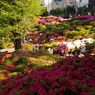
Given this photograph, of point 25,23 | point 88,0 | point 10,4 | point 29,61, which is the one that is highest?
point 88,0

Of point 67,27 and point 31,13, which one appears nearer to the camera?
point 31,13

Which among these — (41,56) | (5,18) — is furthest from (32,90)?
(5,18)

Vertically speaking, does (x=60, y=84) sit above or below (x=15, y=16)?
below

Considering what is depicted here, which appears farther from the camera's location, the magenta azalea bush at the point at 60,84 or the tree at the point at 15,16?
the tree at the point at 15,16

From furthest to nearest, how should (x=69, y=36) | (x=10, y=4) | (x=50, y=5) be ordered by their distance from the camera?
(x=50, y=5)
(x=69, y=36)
(x=10, y=4)

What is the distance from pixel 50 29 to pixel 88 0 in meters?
24.7

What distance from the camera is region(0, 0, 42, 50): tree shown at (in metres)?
12.9

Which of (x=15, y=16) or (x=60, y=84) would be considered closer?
(x=60, y=84)

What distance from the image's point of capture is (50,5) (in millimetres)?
59031

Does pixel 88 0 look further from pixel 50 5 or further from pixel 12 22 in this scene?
pixel 12 22

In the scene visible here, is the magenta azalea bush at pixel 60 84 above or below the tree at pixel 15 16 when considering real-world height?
below

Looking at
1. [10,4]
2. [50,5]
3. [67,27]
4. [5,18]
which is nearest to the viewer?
[5,18]

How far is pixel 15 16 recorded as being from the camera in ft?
42.6

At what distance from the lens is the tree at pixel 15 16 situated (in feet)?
42.3
